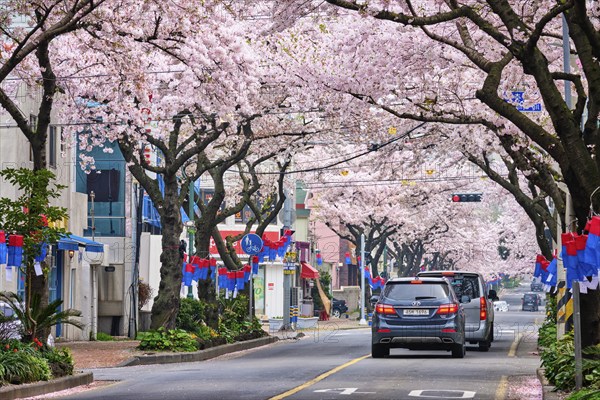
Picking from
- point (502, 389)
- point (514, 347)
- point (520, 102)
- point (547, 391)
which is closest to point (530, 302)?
point (514, 347)

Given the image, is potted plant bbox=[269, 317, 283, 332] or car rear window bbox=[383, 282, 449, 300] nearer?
car rear window bbox=[383, 282, 449, 300]

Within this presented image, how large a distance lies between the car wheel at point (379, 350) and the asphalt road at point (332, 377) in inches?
8.5

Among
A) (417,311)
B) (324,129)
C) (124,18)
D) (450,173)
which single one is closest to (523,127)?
(124,18)

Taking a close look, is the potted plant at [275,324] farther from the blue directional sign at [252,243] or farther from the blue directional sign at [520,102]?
the blue directional sign at [520,102]

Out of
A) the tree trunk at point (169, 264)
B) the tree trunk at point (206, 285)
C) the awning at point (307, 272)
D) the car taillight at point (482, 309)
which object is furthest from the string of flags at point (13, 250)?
the awning at point (307, 272)

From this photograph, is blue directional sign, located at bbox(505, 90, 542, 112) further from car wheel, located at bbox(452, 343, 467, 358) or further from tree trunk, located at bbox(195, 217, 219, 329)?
tree trunk, located at bbox(195, 217, 219, 329)

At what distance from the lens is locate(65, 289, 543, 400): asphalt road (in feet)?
55.1

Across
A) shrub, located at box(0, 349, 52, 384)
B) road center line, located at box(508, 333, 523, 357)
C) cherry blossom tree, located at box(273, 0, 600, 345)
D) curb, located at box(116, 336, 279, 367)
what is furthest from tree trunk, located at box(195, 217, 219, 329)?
shrub, located at box(0, 349, 52, 384)

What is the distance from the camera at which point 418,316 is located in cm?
2459

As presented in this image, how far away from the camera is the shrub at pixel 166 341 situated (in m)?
28.8

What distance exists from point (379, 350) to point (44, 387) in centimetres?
898

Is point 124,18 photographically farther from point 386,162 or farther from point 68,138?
point 386,162

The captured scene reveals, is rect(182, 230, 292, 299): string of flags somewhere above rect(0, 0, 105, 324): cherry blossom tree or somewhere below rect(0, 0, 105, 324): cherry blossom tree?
below

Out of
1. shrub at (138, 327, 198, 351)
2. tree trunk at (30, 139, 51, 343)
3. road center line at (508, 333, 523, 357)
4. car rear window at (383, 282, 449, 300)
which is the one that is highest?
tree trunk at (30, 139, 51, 343)
